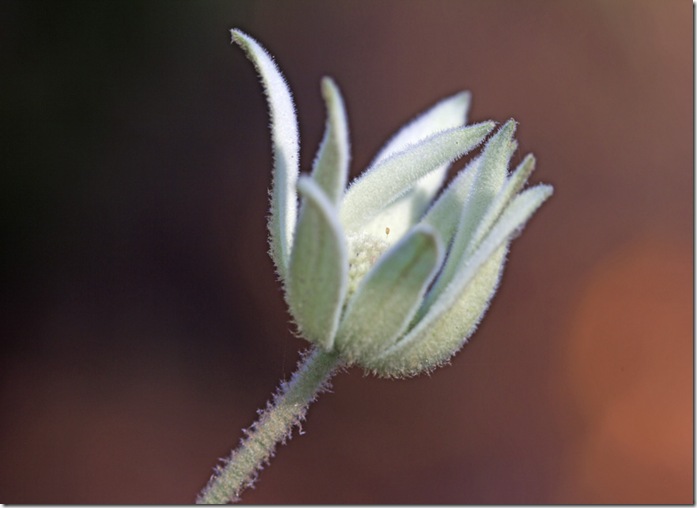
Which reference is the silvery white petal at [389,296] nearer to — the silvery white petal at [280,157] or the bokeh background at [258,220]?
the silvery white petal at [280,157]

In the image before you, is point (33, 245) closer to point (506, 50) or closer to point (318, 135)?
point (318, 135)

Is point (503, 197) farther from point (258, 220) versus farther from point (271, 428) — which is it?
point (258, 220)

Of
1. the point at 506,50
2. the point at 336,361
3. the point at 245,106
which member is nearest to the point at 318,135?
the point at 245,106

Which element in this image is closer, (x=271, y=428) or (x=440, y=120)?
(x=271, y=428)

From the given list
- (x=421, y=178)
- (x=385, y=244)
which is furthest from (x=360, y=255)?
(x=421, y=178)

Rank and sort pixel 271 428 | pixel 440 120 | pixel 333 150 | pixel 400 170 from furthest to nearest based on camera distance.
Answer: pixel 440 120 < pixel 400 170 < pixel 271 428 < pixel 333 150

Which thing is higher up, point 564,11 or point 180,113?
point 564,11

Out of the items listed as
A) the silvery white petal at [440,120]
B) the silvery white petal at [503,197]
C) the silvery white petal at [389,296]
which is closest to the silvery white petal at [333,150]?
the silvery white petal at [389,296]

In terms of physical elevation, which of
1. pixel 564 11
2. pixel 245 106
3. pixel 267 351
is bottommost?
→ pixel 267 351
